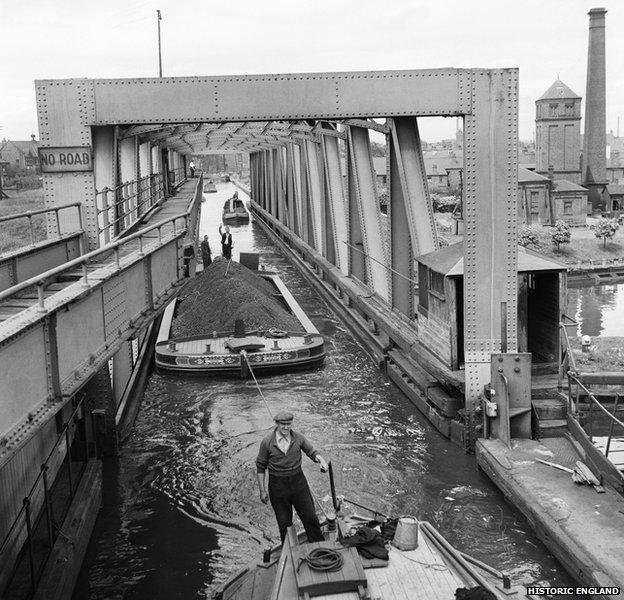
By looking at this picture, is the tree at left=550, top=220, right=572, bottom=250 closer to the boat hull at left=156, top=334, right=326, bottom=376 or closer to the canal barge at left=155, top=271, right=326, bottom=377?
the canal barge at left=155, top=271, right=326, bottom=377

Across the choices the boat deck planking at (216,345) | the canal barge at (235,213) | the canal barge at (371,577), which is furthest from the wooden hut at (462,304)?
the canal barge at (235,213)

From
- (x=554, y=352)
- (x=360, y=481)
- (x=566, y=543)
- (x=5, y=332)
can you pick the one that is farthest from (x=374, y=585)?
(x=554, y=352)

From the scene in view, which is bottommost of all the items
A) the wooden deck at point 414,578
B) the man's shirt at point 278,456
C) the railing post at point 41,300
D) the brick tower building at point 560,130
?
the wooden deck at point 414,578

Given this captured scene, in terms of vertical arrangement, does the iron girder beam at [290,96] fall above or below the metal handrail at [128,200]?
above

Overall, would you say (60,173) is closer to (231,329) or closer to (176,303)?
(231,329)

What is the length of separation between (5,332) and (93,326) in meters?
2.66

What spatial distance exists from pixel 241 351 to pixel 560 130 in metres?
81.8

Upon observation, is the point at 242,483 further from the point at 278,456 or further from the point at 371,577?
the point at 371,577

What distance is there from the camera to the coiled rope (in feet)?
25.4

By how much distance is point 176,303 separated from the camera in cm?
2914

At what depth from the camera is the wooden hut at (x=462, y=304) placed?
605 inches

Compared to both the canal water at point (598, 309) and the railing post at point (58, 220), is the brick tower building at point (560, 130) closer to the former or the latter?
the canal water at point (598, 309)

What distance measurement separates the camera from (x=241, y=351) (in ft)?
66.5

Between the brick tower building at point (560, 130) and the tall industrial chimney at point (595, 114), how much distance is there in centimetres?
205
